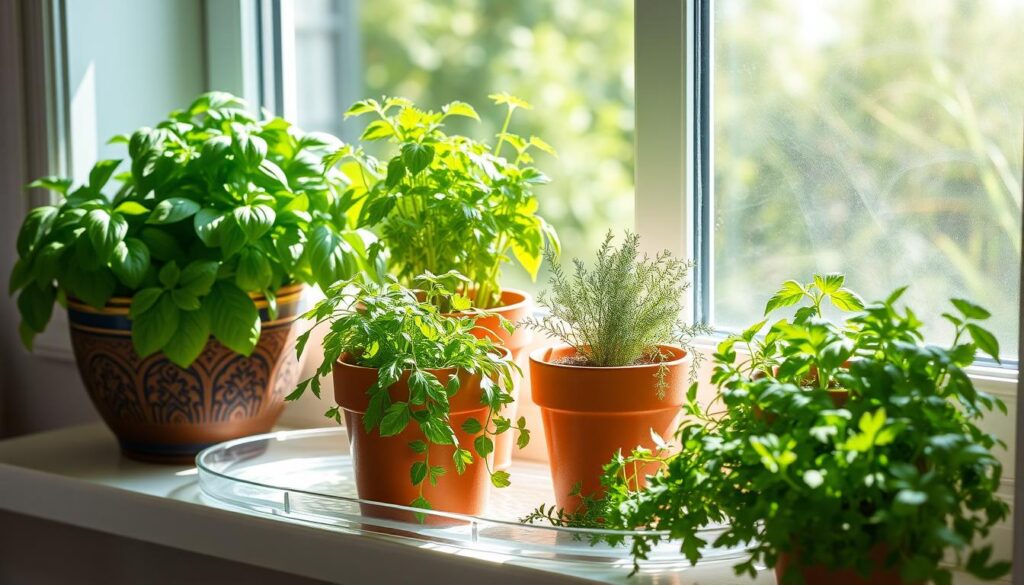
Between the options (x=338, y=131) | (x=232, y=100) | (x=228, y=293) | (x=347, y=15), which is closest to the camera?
(x=228, y=293)

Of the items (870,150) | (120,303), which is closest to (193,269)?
(120,303)

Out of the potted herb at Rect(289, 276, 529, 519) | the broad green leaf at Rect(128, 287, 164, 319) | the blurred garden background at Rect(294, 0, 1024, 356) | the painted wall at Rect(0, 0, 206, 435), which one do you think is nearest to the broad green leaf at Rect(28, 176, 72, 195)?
the painted wall at Rect(0, 0, 206, 435)

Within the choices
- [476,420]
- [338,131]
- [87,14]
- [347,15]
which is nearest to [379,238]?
[476,420]

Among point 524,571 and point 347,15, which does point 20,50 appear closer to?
point 524,571

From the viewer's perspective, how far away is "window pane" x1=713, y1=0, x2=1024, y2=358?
1100 mm

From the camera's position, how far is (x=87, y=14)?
1611mm

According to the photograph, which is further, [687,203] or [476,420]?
[687,203]

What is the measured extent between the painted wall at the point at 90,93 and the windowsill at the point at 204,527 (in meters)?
0.20

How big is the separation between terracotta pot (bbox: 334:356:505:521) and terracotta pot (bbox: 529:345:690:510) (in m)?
0.07

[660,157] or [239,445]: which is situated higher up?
[660,157]

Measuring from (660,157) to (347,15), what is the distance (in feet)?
6.84

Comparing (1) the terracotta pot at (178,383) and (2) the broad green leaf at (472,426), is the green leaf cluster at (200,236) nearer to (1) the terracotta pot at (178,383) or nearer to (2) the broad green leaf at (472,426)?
(1) the terracotta pot at (178,383)

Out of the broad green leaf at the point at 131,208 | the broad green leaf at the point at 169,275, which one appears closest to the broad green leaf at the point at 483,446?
the broad green leaf at the point at 169,275

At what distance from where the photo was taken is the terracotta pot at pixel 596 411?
1.05 meters
